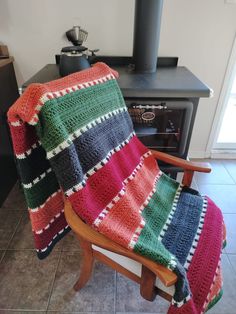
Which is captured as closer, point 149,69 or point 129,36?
point 149,69

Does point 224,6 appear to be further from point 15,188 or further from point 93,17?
point 15,188

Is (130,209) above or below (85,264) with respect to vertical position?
above

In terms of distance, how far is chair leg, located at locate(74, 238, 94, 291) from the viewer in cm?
88

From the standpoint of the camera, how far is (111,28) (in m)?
1.51

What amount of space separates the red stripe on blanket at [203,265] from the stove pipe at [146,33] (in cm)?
97

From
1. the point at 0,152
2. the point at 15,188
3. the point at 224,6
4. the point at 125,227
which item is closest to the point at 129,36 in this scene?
the point at 224,6

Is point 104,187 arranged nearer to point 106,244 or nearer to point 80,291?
point 106,244

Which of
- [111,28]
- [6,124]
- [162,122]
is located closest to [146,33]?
[111,28]

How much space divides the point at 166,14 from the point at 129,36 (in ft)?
0.90

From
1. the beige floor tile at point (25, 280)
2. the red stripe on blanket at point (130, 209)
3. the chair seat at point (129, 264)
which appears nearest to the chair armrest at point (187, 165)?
the red stripe on blanket at point (130, 209)

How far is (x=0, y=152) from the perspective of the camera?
58.9 inches

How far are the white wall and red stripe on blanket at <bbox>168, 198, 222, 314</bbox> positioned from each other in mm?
1245

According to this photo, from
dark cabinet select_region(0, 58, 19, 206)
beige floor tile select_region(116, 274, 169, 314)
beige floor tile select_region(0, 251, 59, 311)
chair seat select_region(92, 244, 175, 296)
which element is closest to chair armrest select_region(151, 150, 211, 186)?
chair seat select_region(92, 244, 175, 296)

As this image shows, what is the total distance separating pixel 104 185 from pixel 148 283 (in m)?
0.36
